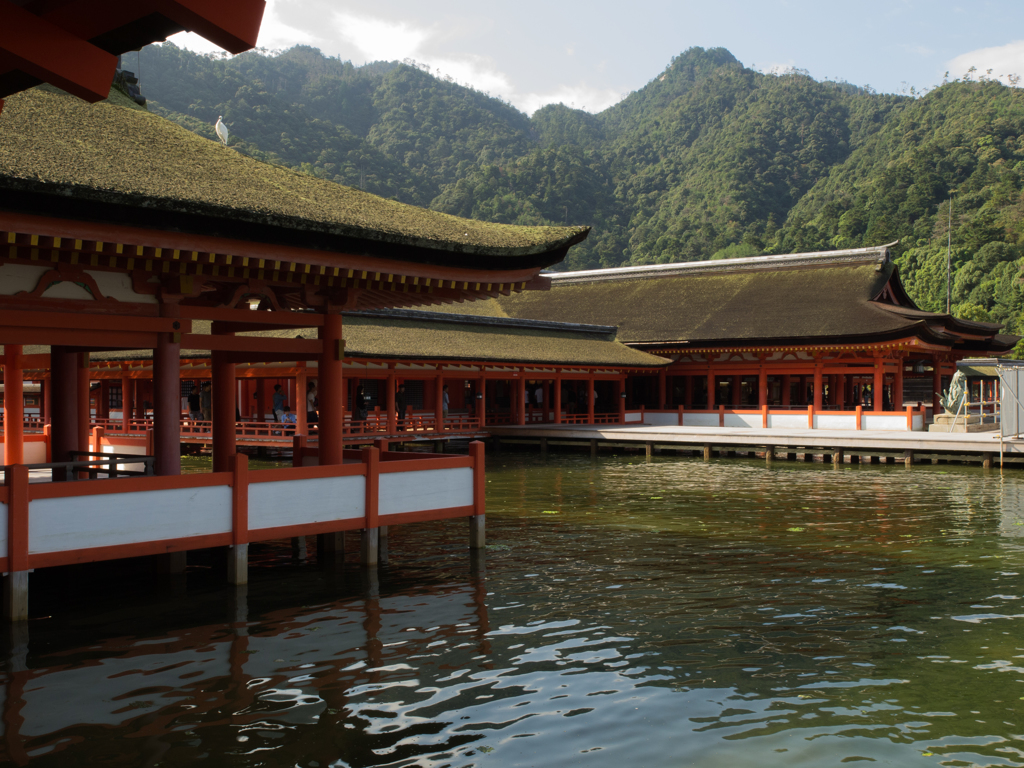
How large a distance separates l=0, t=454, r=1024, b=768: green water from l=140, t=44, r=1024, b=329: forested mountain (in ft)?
200

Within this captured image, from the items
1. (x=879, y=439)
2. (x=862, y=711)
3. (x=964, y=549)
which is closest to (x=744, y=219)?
(x=879, y=439)

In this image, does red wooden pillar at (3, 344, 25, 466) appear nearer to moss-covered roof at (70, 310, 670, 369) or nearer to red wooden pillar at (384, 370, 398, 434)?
moss-covered roof at (70, 310, 670, 369)

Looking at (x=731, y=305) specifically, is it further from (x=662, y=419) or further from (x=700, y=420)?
(x=662, y=419)

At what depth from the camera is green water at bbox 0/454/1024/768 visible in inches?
229

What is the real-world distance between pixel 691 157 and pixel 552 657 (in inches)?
4099

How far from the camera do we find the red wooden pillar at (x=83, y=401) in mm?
12906

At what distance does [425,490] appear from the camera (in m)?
10.7

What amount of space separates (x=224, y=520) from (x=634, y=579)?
15.4 ft

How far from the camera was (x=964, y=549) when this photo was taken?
1218cm

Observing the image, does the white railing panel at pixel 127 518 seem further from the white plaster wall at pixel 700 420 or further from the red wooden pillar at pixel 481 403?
the white plaster wall at pixel 700 420

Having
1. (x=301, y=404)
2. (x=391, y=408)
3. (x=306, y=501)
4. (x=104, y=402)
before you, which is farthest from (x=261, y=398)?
(x=306, y=501)

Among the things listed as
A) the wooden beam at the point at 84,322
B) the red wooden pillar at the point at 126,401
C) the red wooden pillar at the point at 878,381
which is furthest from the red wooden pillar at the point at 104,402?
the red wooden pillar at the point at 878,381

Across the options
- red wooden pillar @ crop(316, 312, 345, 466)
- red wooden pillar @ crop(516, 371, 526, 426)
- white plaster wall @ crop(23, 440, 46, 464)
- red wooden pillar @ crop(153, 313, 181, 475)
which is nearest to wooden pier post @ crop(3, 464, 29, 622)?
red wooden pillar @ crop(153, 313, 181, 475)

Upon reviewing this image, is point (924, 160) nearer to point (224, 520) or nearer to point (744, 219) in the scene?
point (744, 219)
